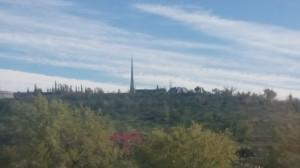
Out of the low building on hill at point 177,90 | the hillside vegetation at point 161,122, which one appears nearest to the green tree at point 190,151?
the hillside vegetation at point 161,122

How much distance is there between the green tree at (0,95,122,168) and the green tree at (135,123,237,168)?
4277 mm

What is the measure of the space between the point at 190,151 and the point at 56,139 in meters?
11.9

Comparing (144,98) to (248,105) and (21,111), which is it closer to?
(248,105)

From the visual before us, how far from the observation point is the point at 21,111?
54656mm

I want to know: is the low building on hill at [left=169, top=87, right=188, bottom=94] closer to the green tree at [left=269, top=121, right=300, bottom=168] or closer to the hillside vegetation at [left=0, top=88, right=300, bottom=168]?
the hillside vegetation at [left=0, top=88, right=300, bottom=168]

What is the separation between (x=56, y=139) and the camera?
50812 mm

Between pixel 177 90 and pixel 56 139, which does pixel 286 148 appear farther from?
pixel 177 90

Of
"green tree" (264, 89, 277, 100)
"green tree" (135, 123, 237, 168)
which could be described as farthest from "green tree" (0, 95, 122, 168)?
"green tree" (264, 89, 277, 100)

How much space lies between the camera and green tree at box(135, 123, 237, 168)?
148ft

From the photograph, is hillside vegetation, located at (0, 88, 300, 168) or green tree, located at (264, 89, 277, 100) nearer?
hillside vegetation, located at (0, 88, 300, 168)

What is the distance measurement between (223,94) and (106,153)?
227ft

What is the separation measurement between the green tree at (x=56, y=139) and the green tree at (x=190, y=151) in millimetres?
4277

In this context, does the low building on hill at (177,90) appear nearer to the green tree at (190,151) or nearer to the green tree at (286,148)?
the green tree at (286,148)

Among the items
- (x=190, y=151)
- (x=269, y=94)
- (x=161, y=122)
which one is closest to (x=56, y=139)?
(x=190, y=151)
